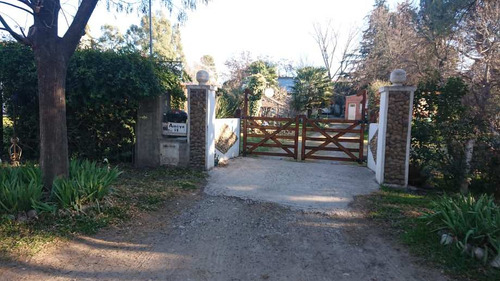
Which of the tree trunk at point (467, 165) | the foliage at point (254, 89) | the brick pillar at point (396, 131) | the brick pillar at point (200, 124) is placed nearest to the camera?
the tree trunk at point (467, 165)

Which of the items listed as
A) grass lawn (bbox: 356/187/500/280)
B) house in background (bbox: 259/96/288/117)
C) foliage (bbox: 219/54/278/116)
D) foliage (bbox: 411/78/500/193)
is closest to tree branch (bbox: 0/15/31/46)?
grass lawn (bbox: 356/187/500/280)

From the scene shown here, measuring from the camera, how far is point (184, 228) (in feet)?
18.1

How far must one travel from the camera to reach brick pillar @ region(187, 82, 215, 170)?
31.2 feet

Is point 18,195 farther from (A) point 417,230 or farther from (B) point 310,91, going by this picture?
(B) point 310,91

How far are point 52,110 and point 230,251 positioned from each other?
3.75 m

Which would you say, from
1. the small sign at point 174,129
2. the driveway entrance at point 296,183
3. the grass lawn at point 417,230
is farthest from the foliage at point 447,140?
the small sign at point 174,129

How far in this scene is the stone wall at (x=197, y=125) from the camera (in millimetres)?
9523

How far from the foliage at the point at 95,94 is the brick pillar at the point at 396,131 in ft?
19.3

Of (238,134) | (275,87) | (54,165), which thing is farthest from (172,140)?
(275,87)

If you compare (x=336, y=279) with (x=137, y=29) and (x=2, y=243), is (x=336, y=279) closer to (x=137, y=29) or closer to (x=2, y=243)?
(x=2, y=243)

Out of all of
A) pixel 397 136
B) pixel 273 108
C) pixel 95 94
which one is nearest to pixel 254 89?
pixel 273 108

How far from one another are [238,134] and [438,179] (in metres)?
6.59

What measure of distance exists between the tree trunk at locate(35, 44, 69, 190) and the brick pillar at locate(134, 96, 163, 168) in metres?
3.82

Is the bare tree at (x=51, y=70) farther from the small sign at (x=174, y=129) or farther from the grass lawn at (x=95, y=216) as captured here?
the small sign at (x=174, y=129)
